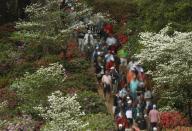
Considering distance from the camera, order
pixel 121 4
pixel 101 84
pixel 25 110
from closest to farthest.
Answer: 1. pixel 25 110
2. pixel 101 84
3. pixel 121 4

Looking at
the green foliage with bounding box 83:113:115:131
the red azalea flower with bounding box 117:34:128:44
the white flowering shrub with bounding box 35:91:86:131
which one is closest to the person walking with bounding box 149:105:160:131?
the green foliage with bounding box 83:113:115:131

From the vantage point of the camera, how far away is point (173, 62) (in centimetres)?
2423

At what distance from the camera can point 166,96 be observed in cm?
2636

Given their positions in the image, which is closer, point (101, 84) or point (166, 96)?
point (166, 96)

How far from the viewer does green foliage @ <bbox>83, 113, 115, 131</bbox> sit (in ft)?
76.0

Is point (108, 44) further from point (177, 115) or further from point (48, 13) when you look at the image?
point (177, 115)

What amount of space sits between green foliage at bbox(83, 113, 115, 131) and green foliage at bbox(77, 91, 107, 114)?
3.51 ft

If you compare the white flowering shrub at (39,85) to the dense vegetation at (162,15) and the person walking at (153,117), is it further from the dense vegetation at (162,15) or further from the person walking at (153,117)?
the dense vegetation at (162,15)

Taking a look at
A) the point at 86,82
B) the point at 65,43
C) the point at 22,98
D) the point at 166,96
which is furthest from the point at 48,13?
the point at 166,96

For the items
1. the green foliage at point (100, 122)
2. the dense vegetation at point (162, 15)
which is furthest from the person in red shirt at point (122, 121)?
the dense vegetation at point (162, 15)

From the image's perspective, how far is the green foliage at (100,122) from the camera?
2316 cm

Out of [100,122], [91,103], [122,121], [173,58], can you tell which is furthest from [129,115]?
[91,103]

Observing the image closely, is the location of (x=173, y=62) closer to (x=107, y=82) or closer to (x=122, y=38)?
(x=107, y=82)

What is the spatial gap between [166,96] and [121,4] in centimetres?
1594
